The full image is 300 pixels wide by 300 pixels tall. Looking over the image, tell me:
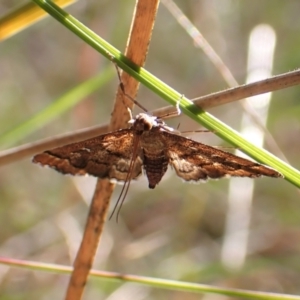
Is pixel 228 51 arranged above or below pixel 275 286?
above

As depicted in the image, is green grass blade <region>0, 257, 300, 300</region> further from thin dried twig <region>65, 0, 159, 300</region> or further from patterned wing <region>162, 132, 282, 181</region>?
patterned wing <region>162, 132, 282, 181</region>

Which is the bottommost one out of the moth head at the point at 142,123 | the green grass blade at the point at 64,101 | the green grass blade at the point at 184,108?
the green grass blade at the point at 184,108

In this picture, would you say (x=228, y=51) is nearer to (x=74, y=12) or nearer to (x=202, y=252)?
(x=74, y=12)

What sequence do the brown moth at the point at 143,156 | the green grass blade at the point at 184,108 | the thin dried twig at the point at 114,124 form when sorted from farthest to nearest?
the brown moth at the point at 143,156
the thin dried twig at the point at 114,124
the green grass blade at the point at 184,108

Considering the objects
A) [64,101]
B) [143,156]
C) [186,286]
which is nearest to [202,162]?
[143,156]

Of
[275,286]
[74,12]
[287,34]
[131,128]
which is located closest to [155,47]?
[74,12]

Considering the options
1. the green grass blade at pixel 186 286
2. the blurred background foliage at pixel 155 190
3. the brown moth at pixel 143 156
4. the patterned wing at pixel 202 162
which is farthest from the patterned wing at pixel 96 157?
the blurred background foliage at pixel 155 190

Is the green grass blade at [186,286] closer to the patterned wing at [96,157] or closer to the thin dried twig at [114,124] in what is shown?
the thin dried twig at [114,124]

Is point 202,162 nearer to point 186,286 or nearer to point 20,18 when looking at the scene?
point 186,286
